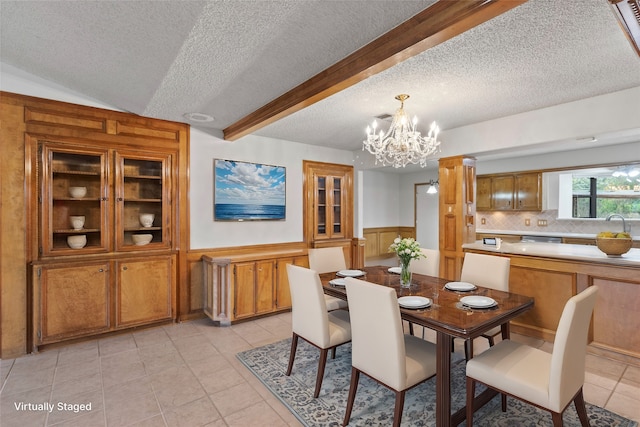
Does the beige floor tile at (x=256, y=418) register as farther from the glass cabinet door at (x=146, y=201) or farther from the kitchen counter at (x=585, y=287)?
the kitchen counter at (x=585, y=287)

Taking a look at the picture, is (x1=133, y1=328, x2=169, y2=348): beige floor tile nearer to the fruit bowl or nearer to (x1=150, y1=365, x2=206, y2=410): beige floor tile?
(x1=150, y1=365, x2=206, y2=410): beige floor tile

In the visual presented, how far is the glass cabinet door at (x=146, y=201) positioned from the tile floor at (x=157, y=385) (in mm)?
1078

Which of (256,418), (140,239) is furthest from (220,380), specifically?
(140,239)

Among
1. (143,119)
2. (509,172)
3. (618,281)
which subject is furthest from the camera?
(509,172)

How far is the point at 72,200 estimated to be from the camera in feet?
10.8

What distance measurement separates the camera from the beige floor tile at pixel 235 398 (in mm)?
2186

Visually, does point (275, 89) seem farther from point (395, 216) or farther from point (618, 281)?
point (395, 216)

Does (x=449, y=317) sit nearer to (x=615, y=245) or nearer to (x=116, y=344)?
(x=615, y=245)

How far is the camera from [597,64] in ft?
7.81

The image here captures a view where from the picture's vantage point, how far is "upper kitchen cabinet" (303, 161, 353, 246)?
5062 mm

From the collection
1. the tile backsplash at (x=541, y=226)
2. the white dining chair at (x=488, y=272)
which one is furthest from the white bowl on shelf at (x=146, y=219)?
the tile backsplash at (x=541, y=226)

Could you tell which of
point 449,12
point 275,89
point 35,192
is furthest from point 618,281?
point 35,192

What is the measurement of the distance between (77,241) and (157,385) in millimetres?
1791

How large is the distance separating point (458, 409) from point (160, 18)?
3.17m
